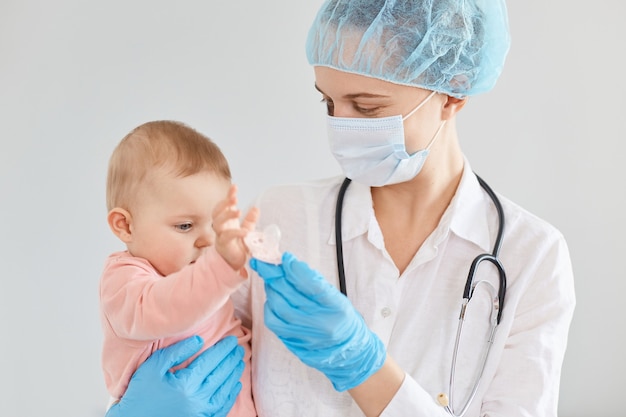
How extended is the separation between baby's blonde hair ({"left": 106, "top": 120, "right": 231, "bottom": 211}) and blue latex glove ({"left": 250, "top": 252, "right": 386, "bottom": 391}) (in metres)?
0.30

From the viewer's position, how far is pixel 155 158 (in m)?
1.53

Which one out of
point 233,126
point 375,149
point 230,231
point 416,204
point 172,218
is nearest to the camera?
point 230,231

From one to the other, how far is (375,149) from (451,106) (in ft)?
0.69

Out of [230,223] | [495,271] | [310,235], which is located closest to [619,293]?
[495,271]

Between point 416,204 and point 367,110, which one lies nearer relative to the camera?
point 367,110

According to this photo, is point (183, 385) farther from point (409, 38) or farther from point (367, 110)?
point (409, 38)

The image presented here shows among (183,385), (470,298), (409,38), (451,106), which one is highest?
(409,38)

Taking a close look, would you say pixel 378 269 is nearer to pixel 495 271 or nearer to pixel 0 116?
pixel 495 271

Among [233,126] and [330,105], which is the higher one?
[330,105]

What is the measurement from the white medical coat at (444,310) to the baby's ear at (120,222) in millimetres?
309

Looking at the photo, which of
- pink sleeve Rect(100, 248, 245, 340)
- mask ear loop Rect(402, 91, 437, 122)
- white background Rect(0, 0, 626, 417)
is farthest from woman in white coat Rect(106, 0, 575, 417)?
white background Rect(0, 0, 626, 417)

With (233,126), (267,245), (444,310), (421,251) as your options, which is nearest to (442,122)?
(421,251)

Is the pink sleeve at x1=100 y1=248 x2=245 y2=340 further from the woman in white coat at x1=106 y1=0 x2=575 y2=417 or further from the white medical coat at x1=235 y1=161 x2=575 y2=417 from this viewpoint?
the white medical coat at x1=235 y1=161 x2=575 y2=417

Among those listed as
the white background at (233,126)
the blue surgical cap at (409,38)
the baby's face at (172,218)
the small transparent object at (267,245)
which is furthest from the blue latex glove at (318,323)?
the white background at (233,126)
